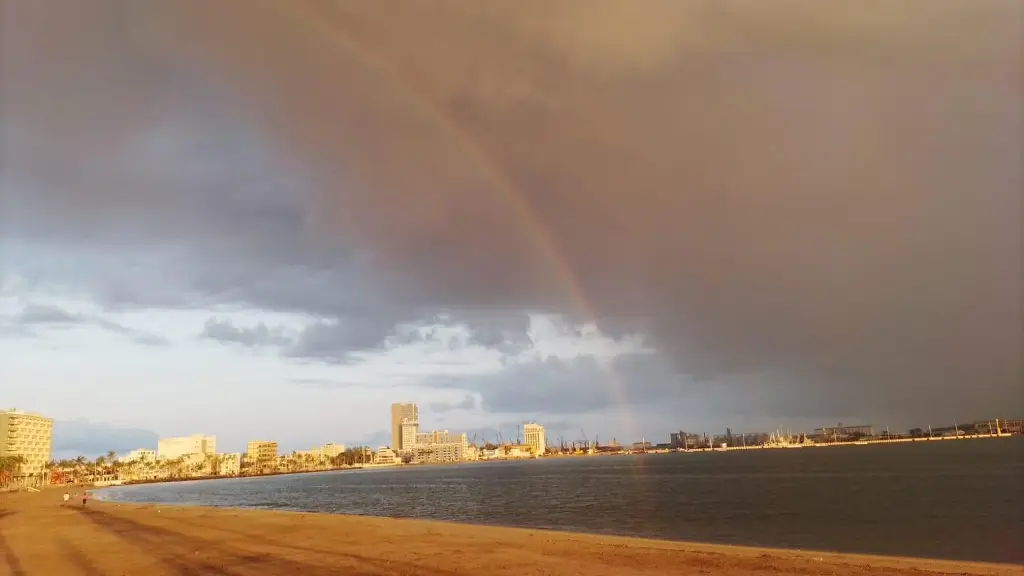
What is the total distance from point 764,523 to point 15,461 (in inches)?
8619

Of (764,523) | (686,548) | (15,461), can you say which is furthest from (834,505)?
(15,461)

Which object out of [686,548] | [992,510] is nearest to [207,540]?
[686,548]

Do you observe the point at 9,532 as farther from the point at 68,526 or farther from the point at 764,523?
the point at 764,523

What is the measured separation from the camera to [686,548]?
3328 cm

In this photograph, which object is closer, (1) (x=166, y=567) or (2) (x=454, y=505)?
(1) (x=166, y=567)

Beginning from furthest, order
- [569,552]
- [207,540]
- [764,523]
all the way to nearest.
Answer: [764,523], [207,540], [569,552]

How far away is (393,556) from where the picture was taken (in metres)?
28.3

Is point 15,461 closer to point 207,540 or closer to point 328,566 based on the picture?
point 207,540

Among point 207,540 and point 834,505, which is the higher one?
point 207,540

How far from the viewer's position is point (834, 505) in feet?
225

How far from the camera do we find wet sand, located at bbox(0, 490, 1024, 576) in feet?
80.6

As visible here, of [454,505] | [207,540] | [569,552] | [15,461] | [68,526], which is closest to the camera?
[569,552]

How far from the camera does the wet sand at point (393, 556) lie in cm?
2456

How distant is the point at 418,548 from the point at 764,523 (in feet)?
115
